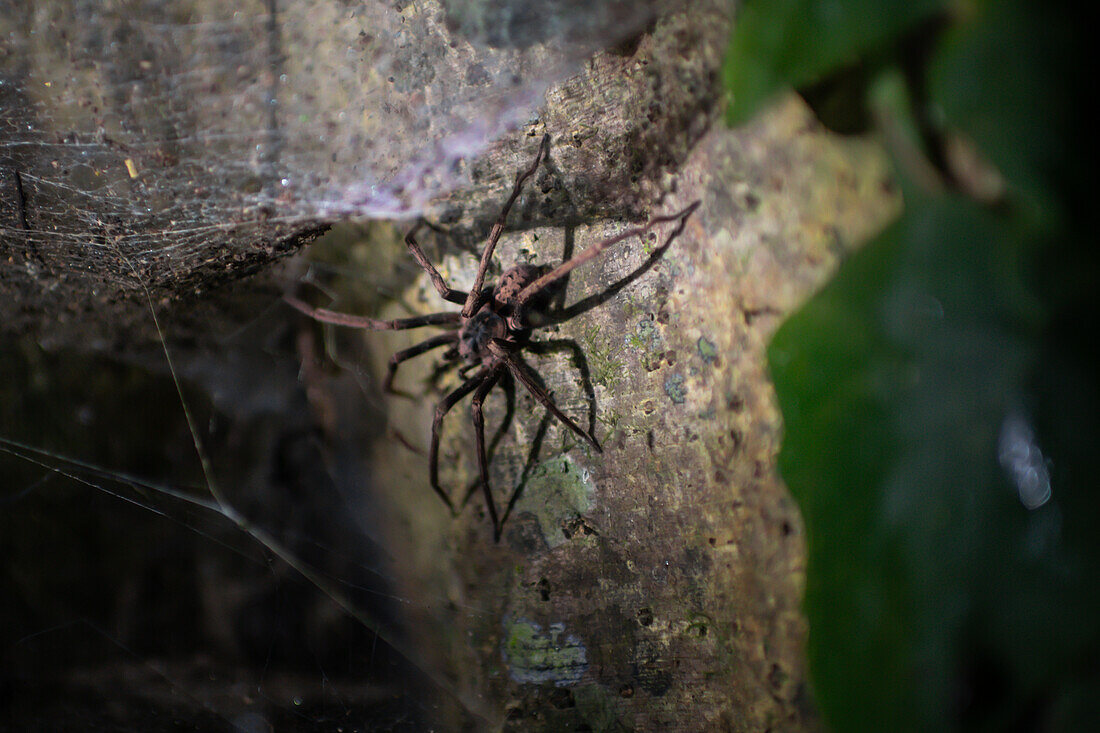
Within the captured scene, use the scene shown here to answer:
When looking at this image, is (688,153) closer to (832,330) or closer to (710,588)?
(832,330)

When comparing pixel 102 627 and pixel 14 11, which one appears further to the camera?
pixel 102 627

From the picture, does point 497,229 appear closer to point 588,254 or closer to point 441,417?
point 588,254

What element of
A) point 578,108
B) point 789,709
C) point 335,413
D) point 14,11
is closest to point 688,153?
point 578,108

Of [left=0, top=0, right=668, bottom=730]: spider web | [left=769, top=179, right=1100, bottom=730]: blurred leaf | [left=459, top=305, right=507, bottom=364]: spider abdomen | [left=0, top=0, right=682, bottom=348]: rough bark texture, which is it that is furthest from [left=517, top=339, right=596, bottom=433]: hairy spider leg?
[left=769, top=179, right=1100, bottom=730]: blurred leaf

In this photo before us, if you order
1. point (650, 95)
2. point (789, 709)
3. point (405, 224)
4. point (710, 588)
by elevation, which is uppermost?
point (650, 95)

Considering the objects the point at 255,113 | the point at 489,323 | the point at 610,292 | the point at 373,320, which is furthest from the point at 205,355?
the point at 610,292

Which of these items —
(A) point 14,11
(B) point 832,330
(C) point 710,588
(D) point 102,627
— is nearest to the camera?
(B) point 832,330

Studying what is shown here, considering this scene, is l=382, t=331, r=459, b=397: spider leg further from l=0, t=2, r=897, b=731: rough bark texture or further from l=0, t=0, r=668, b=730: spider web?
l=0, t=0, r=668, b=730: spider web

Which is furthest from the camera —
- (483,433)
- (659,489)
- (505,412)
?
(505,412)
